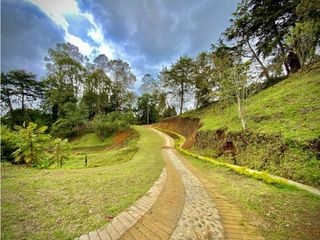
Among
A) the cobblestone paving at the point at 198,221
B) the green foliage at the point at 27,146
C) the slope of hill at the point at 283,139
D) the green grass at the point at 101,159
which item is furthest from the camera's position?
the green grass at the point at 101,159

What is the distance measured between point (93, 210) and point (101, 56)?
36.0 meters

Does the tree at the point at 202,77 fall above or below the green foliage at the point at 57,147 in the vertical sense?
above

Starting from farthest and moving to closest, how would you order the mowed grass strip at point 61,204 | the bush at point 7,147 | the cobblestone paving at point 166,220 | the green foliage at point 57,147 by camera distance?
the green foliage at point 57,147 < the bush at point 7,147 < the cobblestone paving at point 166,220 < the mowed grass strip at point 61,204

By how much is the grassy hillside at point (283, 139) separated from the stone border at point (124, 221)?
5.97 meters

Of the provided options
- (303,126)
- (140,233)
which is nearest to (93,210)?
(140,233)

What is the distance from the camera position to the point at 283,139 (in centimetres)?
812

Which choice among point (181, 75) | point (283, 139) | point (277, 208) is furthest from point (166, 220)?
point (181, 75)

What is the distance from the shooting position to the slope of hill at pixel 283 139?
695 centimetres

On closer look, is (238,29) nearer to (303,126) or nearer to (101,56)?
(303,126)

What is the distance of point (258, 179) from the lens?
734 centimetres

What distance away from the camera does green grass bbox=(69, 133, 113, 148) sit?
2827cm

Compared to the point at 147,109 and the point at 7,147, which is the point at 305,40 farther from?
the point at 147,109

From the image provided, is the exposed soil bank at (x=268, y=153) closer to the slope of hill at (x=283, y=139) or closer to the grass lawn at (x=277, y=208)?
the slope of hill at (x=283, y=139)

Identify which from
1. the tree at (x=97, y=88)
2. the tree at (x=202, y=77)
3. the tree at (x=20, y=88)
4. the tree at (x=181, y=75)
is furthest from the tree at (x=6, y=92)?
the tree at (x=202, y=77)
